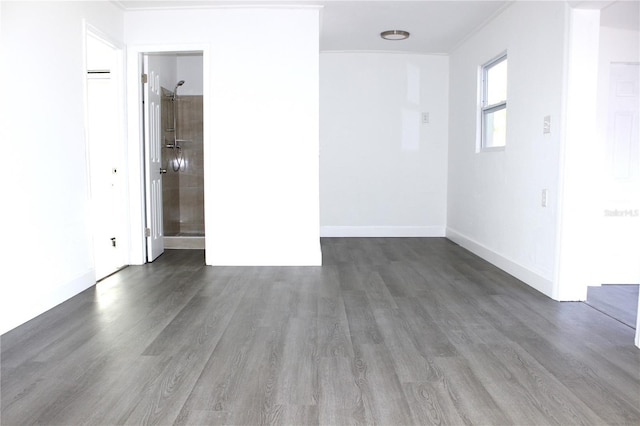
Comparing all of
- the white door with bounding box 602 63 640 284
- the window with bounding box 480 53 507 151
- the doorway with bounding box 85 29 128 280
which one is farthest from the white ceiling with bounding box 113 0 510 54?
the white door with bounding box 602 63 640 284

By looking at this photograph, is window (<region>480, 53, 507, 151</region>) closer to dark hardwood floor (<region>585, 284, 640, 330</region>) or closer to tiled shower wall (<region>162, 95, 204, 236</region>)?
dark hardwood floor (<region>585, 284, 640, 330</region>)

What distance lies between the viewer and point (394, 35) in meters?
5.92

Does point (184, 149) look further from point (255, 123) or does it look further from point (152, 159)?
point (255, 123)

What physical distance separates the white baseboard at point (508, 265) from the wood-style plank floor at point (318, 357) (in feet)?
0.32

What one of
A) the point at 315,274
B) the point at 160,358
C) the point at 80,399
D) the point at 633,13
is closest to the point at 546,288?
the point at 315,274

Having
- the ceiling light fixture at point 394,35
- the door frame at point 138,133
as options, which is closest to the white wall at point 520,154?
the ceiling light fixture at point 394,35

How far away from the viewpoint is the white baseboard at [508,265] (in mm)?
3992

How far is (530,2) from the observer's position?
428cm

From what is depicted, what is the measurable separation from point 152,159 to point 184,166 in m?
1.76

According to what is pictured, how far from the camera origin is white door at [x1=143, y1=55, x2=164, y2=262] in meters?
5.20

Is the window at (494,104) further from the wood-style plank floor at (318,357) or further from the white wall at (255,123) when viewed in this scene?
the white wall at (255,123)

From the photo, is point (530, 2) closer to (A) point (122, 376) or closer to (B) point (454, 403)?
(B) point (454, 403)

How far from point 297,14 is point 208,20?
861mm

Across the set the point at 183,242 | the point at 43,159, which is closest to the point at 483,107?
the point at 183,242
